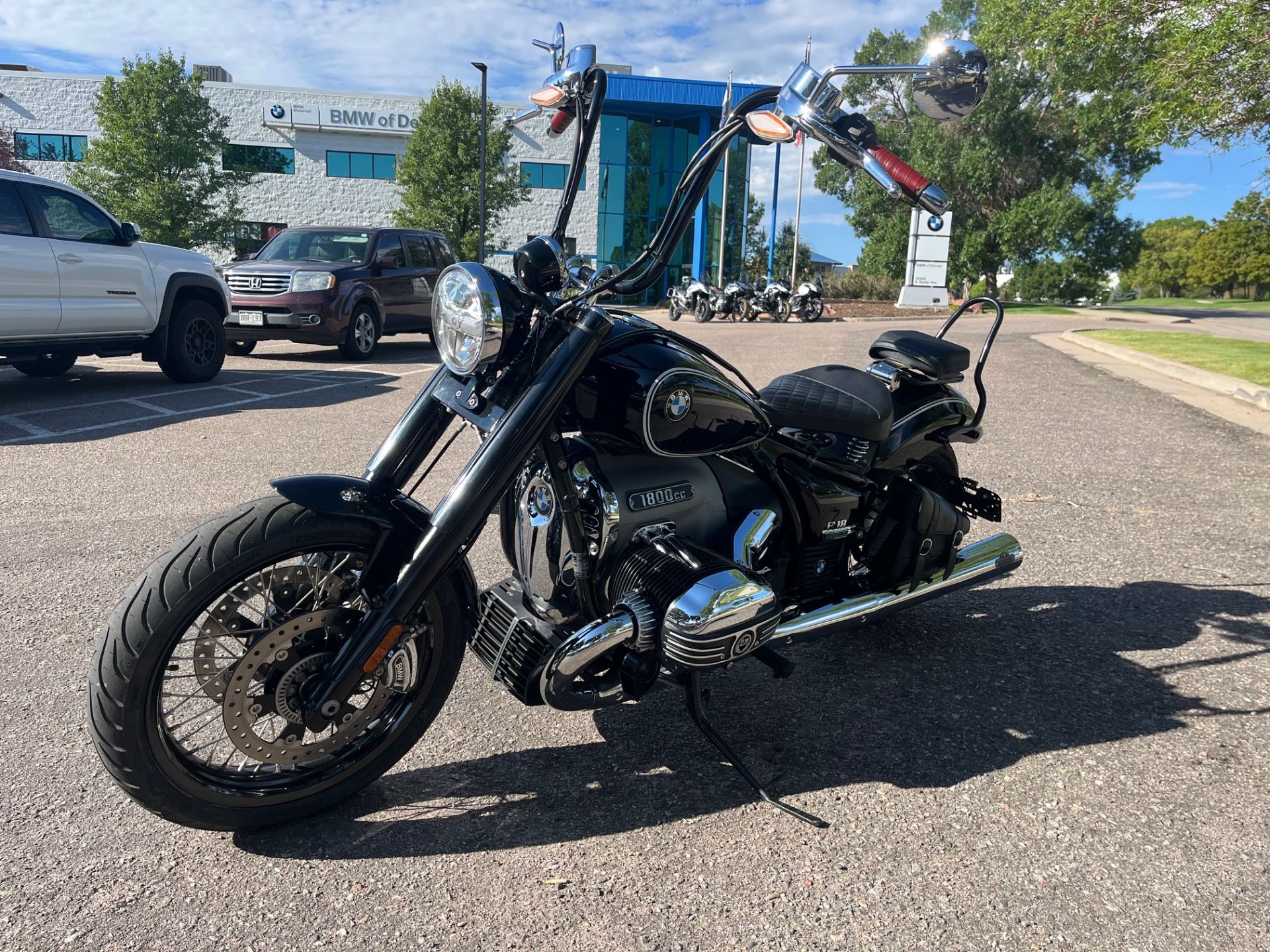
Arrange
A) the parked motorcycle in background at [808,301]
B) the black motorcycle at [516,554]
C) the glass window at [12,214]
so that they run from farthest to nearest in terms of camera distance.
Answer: the parked motorcycle in background at [808,301], the glass window at [12,214], the black motorcycle at [516,554]

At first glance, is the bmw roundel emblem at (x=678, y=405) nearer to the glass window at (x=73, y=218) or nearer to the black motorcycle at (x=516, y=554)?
the black motorcycle at (x=516, y=554)

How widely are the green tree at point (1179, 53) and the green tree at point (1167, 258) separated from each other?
82.2 m

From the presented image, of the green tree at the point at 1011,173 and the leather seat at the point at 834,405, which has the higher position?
the green tree at the point at 1011,173

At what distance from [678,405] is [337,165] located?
4374 cm

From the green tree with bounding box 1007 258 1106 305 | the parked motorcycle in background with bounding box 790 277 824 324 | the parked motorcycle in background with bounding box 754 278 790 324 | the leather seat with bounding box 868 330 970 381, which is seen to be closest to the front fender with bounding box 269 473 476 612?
the leather seat with bounding box 868 330 970 381

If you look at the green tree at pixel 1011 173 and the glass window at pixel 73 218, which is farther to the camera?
the green tree at pixel 1011 173

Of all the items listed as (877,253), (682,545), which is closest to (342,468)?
(682,545)

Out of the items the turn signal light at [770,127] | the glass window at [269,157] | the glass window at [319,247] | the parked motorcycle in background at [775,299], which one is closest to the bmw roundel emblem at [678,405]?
the turn signal light at [770,127]

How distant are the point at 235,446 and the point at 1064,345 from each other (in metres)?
15.8

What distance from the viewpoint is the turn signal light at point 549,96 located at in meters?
2.81

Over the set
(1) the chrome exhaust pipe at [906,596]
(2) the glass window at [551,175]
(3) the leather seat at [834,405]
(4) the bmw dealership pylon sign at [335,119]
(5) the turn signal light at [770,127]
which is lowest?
(1) the chrome exhaust pipe at [906,596]

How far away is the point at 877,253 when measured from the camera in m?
44.2

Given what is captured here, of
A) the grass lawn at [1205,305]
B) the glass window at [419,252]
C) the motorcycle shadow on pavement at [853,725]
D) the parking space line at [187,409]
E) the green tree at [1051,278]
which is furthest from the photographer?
the grass lawn at [1205,305]

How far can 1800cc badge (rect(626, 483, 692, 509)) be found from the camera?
2607 mm
